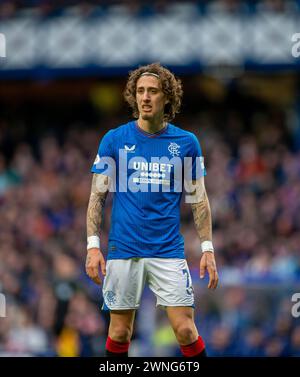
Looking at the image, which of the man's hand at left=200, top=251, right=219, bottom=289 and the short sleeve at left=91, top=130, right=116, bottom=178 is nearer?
the man's hand at left=200, top=251, right=219, bottom=289

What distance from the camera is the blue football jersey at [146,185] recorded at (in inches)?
309

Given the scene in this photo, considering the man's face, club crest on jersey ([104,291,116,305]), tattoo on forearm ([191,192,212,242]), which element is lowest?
club crest on jersey ([104,291,116,305])

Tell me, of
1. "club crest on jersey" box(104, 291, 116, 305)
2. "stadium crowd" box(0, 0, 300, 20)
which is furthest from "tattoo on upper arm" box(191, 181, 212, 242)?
"stadium crowd" box(0, 0, 300, 20)

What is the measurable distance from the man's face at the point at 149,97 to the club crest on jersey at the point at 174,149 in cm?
26

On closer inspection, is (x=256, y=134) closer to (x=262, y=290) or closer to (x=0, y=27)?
(x=0, y=27)

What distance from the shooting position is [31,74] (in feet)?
71.7

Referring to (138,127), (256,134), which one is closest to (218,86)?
(256,134)

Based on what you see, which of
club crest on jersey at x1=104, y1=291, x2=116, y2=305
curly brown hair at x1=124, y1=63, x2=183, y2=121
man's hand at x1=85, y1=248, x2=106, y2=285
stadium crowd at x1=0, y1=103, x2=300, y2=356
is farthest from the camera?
stadium crowd at x1=0, y1=103, x2=300, y2=356

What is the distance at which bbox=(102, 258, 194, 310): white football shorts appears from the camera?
25.6 feet

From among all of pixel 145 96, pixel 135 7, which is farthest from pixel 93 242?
pixel 135 7

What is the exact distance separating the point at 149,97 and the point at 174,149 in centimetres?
46

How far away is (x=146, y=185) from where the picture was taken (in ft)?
25.8

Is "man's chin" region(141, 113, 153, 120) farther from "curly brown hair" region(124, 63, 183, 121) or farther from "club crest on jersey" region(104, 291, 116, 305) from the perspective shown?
"club crest on jersey" region(104, 291, 116, 305)

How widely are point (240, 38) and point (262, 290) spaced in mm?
8110
